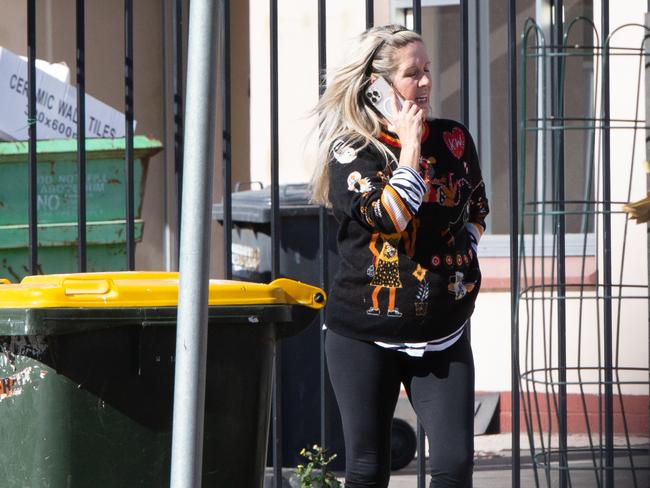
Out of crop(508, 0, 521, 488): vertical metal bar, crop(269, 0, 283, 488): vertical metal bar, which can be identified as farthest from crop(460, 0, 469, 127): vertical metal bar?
crop(269, 0, 283, 488): vertical metal bar

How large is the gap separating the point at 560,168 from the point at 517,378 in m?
0.74

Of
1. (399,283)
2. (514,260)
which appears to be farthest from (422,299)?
(514,260)

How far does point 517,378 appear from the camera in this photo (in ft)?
14.2

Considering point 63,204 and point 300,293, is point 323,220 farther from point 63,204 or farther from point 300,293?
point 63,204

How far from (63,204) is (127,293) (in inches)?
128

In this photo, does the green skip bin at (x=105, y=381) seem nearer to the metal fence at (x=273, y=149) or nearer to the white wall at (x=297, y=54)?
the metal fence at (x=273, y=149)

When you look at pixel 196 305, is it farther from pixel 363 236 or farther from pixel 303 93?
pixel 303 93

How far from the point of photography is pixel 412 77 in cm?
354

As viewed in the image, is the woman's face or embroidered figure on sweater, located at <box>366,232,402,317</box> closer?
embroidered figure on sweater, located at <box>366,232,402,317</box>

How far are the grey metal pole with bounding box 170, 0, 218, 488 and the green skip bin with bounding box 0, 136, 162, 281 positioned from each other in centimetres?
386

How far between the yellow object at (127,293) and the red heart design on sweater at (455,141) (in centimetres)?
57

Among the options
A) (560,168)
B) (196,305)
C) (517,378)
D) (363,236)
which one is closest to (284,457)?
(517,378)

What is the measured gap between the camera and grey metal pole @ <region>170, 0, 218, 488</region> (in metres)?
2.32

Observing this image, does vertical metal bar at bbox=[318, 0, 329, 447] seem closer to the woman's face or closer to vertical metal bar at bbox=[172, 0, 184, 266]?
vertical metal bar at bbox=[172, 0, 184, 266]
